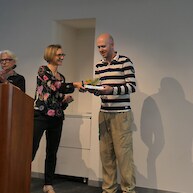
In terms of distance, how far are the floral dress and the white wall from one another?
744 mm

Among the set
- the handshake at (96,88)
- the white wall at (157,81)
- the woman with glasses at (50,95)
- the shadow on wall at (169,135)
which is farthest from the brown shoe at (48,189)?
the handshake at (96,88)

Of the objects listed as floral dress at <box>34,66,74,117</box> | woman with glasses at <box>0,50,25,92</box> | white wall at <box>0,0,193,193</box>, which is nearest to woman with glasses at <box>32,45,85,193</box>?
floral dress at <box>34,66,74,117</box>

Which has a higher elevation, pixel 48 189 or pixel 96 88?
pixel 96 88

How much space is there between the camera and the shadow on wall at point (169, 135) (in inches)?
118

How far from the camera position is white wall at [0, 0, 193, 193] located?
302 centimetres

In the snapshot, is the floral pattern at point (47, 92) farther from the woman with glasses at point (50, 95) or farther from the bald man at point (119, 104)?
the bald man at point (119, 104)

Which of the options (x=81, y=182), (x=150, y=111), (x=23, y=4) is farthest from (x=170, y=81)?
(x=23, y=4)

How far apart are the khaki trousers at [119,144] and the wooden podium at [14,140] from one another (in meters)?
1.19

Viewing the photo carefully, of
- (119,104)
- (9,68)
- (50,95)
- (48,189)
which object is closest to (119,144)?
(119,104)

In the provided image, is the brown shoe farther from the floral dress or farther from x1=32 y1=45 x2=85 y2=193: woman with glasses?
the floral dress

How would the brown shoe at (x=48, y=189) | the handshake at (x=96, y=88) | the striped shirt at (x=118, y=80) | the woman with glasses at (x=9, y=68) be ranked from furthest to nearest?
the brown shoe at (x=48, y=189), the woman with glasses at (x=9, y=68), the striped shirt at (x=118, y=80), the handshake at (x=96, y=88)

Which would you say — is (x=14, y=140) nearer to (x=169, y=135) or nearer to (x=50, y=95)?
(x=50, y=95)

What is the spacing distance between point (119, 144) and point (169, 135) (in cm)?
65

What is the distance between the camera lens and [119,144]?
2723mm
